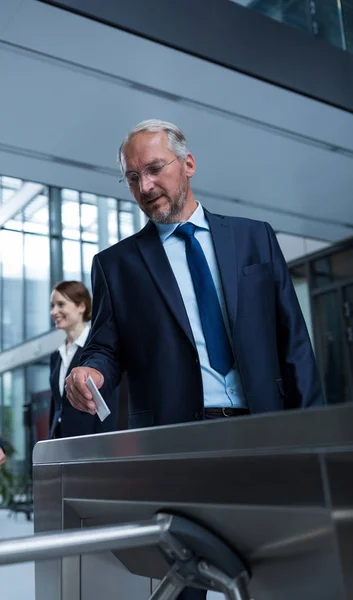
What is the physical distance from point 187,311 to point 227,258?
0.17 m

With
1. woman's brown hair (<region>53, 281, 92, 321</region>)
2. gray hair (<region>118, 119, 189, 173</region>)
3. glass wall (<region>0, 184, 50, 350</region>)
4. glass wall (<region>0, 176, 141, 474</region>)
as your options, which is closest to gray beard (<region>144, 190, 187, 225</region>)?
gray hair (<region>118, 119, 189, 173</region>)

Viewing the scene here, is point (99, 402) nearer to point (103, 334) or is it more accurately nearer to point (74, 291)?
point (103, 334)

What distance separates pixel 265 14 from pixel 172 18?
1053mm

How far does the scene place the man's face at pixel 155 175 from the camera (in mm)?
1603

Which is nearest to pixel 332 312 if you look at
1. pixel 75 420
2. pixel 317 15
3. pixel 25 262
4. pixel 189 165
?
pixel 317 15

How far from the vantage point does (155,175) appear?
161 cm

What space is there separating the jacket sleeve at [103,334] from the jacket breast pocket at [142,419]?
0.08m

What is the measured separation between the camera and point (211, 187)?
6.29m

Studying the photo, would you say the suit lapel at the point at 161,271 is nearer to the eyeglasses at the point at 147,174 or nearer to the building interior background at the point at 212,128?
the eyeglasses at the point at 147,174

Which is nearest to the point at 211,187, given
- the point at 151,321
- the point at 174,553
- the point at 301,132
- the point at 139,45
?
the point at 301,132

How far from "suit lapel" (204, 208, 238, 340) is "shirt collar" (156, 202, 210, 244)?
0.07 feet

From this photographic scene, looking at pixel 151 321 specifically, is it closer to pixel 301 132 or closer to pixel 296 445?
pixel 296 445

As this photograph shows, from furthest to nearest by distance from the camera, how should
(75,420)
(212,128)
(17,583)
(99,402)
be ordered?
(212,128)
(17,583)
(75,420)
(99,402)

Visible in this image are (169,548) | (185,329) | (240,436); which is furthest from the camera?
(185,329)
